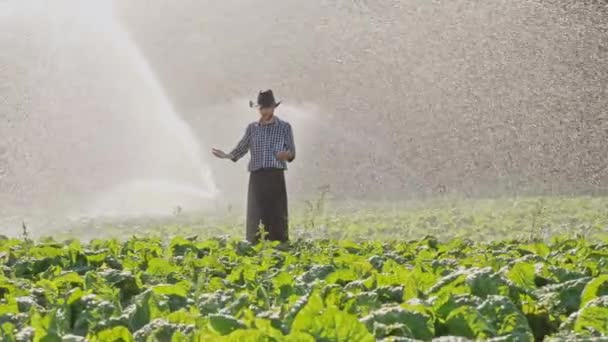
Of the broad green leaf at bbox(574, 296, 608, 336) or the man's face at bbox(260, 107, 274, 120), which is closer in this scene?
the broad green leaf at bbox(574, 296, 608, 336)

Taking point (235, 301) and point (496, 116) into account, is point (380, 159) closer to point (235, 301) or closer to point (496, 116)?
point (496, 116)

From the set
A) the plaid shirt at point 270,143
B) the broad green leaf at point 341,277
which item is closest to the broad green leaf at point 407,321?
the broad green leaf at point 341,277

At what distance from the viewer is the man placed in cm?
1040

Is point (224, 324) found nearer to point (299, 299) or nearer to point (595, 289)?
point (299, 299)

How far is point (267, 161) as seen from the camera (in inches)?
410

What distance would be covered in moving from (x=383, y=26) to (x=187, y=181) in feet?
67.3

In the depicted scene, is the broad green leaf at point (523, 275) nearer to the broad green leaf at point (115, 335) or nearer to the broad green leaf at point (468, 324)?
the broad green leaf at point (468, 324)

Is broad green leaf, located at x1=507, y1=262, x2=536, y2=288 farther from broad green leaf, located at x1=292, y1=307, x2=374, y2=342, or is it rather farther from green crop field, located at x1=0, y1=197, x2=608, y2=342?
broad green leaf, located at x1=292, y1=307, x2=374, y2=342

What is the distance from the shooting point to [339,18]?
47.4m

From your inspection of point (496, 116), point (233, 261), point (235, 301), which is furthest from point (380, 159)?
point (235, 301)

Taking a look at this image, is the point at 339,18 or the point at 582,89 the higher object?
the point at 339,18

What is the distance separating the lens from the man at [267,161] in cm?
1040

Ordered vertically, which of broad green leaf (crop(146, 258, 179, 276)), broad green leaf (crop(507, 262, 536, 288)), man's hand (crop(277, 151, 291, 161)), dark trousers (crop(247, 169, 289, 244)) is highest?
man's hand (crop(277, 151, 291, 161))

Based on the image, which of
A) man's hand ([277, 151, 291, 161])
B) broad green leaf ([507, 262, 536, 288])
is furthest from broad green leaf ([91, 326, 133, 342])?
man's hand ([277, 151, 291, 161])
